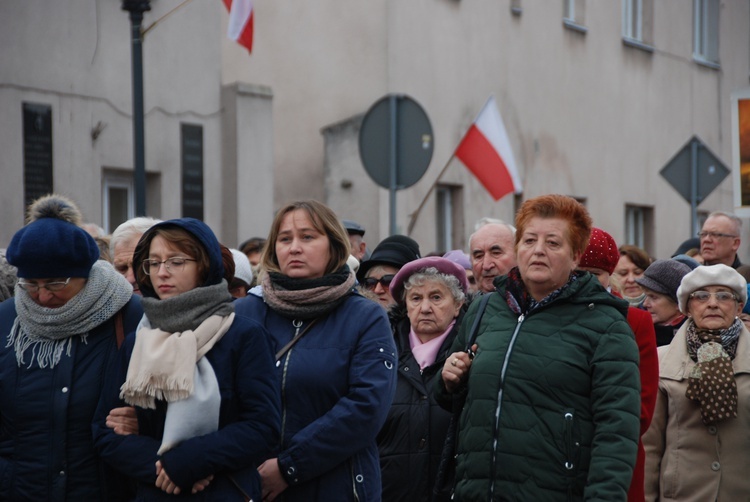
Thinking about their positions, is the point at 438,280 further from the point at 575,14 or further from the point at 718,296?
the point at 575,14

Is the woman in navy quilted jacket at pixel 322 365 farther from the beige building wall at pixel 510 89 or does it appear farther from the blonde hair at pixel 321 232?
the beige building wall at pixel 510 89

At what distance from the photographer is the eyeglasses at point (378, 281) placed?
7879 mm

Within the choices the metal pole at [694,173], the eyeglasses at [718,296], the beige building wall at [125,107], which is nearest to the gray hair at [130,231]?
the eyeglasses at [718,296]

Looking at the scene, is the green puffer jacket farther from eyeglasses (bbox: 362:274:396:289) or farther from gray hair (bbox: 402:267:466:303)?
eyeglasses (bbox: 362:274:396:289)

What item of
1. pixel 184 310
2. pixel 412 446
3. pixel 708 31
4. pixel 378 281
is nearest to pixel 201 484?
pixel 184 310

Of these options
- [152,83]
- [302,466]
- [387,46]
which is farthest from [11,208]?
[302,466]

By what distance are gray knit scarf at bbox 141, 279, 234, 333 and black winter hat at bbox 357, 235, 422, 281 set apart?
3026 millimetres

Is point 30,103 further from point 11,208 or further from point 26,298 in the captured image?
point 26,298

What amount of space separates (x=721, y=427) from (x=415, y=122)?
13.4ft

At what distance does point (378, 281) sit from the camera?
7930 mm

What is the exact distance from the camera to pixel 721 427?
21.6 feet

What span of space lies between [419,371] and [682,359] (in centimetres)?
133

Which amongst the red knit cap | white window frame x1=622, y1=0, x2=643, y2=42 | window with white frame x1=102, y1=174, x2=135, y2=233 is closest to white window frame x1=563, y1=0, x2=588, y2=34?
white window frame x1=622, y1=0, x2=643, y2=42

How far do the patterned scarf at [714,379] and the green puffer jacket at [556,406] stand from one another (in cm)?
153
